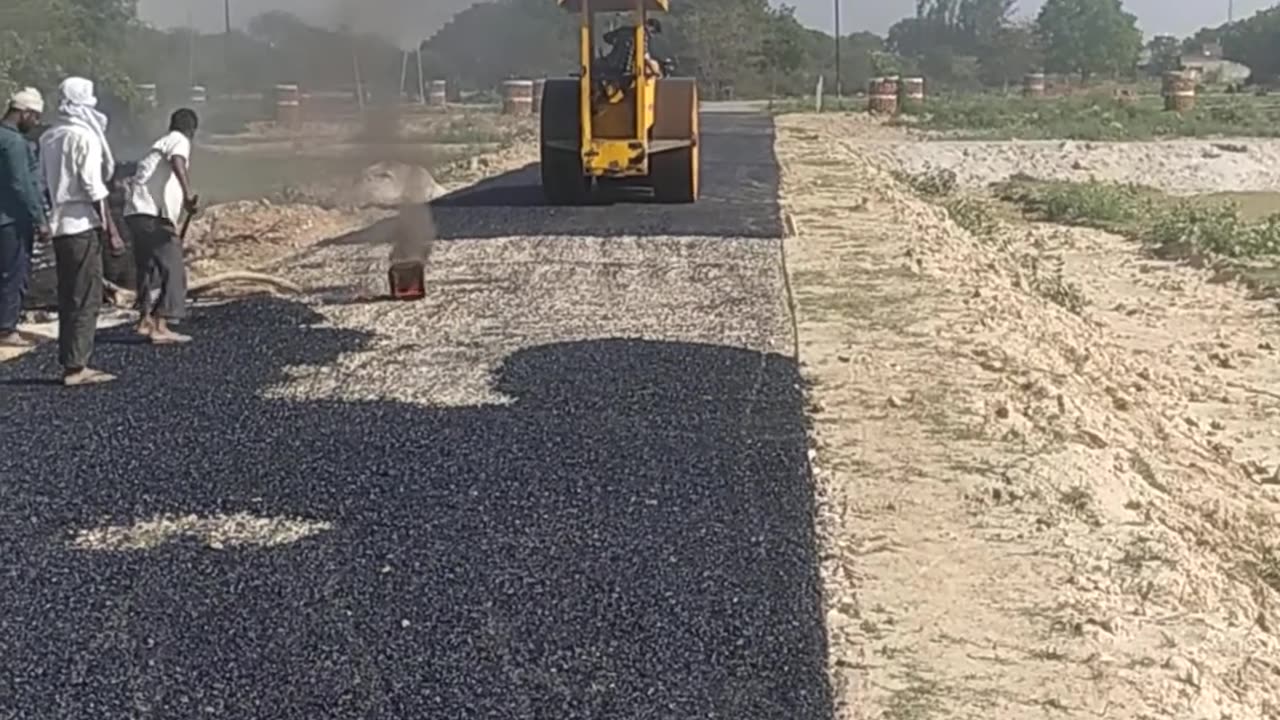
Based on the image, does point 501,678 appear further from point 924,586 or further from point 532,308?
point 532,308

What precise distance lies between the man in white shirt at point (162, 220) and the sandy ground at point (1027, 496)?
421 cm

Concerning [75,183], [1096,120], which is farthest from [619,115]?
[1096,120]

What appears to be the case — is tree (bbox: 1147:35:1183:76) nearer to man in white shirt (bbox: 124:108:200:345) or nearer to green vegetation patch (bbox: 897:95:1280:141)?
green vegetation patch (bbox: 897:95:1280:141)

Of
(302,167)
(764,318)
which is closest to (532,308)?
(764,318)

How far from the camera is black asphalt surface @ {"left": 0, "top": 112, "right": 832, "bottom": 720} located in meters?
5.73

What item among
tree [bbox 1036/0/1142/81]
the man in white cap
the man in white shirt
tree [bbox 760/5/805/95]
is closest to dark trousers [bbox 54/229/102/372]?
the man in white cap

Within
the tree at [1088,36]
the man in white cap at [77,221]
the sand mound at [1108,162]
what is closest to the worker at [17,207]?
the man in white cap at [77,221]

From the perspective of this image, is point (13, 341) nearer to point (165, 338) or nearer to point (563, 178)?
point (165, 338)

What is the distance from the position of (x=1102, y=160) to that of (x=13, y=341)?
29.3 meters

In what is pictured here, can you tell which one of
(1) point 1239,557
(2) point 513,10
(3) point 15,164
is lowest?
(1) point 1239,557

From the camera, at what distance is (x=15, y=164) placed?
38.0ft

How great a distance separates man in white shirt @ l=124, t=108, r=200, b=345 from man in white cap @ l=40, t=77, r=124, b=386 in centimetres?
91

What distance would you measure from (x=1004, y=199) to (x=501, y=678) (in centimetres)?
2673

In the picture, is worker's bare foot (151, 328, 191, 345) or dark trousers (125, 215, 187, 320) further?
worker's bare foot (151, 328, 191, 345)
